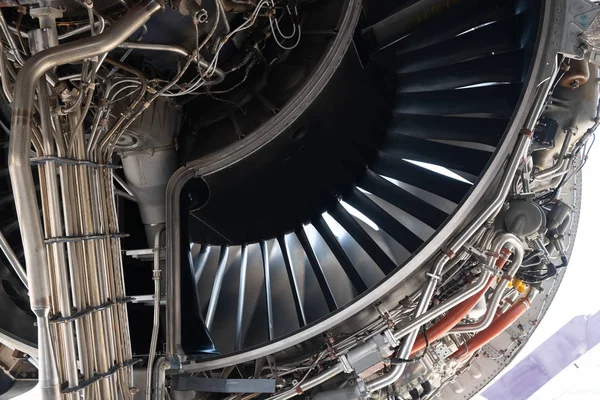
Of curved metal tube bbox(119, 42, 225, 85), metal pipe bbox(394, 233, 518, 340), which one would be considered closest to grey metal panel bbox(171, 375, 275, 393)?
metal pipe bbox(394, 233, 518, 340)

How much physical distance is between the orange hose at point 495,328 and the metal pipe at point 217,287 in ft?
4.77

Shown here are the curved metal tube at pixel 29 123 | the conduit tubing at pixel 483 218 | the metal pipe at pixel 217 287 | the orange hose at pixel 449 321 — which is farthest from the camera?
the metal pipe at pixel 217 287

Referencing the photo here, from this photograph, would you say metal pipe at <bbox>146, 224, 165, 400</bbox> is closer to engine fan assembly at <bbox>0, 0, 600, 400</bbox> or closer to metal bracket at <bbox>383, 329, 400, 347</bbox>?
engine fan assembly at <bbox>0, 0, 600, 400</bbox>

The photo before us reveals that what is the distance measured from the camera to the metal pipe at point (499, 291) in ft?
8.02

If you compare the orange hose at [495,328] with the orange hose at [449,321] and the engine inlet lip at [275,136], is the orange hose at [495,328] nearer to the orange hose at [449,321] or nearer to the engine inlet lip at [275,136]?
the orange hose at [449,321]

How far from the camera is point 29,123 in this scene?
1772mm

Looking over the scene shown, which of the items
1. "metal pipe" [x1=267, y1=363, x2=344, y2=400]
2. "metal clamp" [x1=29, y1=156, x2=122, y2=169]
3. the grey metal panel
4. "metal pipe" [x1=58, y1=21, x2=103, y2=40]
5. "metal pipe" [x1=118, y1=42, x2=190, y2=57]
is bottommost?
"metal pipe" [x1=267, y1=363, x2=344, y2=400]

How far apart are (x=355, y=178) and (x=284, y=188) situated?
477 millimetres

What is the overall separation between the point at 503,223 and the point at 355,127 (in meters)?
1.14

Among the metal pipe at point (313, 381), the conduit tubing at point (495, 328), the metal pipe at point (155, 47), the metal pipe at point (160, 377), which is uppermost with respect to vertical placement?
the metal pipe at point (155, 47)

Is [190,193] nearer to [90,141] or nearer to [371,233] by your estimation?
[90,141]

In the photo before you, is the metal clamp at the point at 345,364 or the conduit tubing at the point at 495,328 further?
the conduit tubing at the point at 495,328

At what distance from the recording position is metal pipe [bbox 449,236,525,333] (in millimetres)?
2443

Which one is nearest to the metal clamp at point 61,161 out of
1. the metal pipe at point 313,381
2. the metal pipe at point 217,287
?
the metal pipe at point 217,287
